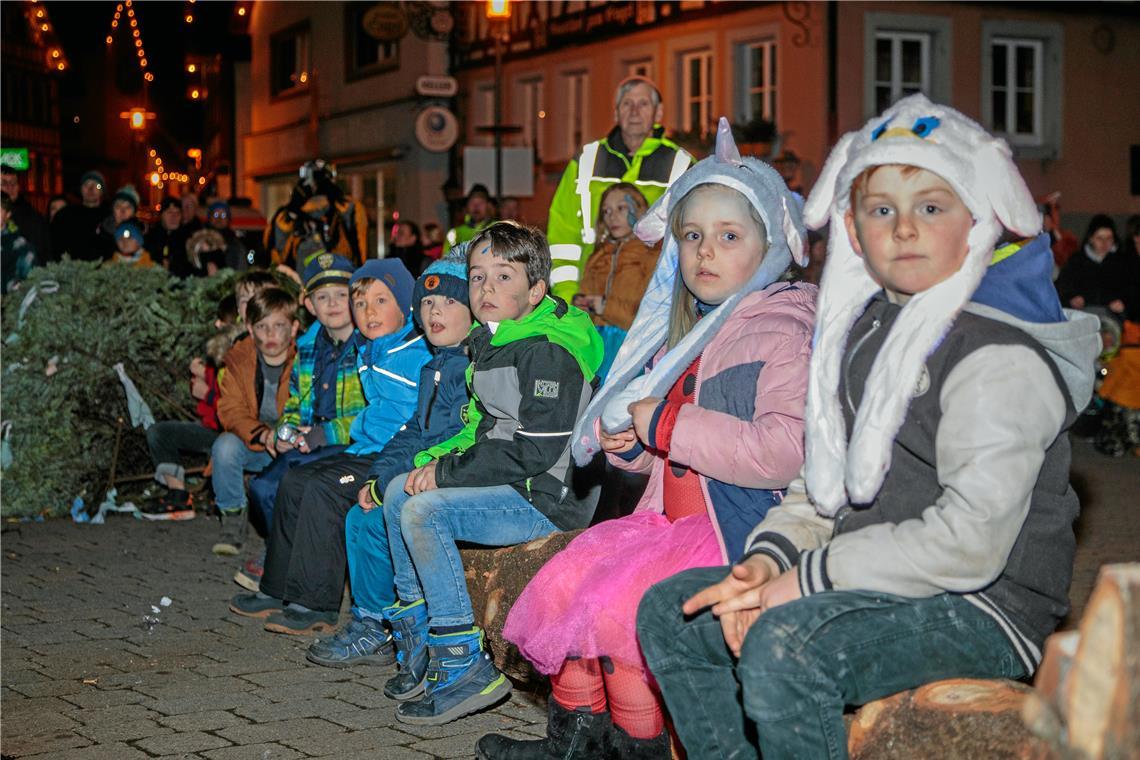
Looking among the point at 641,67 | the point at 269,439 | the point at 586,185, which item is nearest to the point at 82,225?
the point at 586,185

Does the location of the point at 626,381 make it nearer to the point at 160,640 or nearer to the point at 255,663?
the point at 255,663

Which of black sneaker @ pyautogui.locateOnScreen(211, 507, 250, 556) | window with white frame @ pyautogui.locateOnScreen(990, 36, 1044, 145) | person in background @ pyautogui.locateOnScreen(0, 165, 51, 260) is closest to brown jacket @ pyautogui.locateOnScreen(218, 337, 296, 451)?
black sneaker @ pyautogui.locateOnScreen(211, 507, 250, 556)

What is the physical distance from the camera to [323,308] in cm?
720

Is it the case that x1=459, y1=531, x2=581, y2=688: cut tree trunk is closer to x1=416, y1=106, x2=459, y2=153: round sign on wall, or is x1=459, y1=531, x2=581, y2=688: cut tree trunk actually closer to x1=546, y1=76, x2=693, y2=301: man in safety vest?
x1=546, y1=76, x2=693, y2=301: man in safety vest

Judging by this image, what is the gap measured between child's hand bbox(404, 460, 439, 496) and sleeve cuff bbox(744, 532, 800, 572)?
6.80 ft

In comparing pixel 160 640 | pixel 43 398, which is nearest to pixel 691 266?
pixel 160 640

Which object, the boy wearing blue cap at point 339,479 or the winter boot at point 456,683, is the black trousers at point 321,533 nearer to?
the boy wearing blue cap at point 339,479

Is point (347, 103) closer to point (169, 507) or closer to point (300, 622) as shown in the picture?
point (169, 507)

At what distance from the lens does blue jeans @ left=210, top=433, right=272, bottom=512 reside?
26.5ft

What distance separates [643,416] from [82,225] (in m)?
12.3

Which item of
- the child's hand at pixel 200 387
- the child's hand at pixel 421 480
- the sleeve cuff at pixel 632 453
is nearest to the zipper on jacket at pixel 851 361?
the sleeve cuff at pixel 632 453

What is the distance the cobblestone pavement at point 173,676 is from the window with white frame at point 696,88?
17.6m

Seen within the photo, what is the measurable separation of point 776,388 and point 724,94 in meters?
21.3

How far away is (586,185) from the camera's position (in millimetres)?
8430
